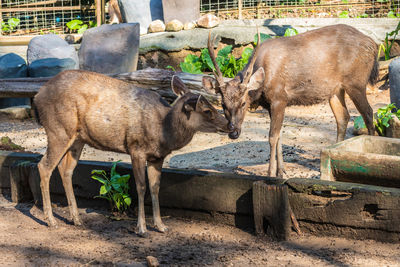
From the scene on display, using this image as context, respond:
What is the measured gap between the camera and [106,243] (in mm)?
4953

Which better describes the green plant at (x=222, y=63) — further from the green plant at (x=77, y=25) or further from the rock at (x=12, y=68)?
the green plant at (x=77, y=25)

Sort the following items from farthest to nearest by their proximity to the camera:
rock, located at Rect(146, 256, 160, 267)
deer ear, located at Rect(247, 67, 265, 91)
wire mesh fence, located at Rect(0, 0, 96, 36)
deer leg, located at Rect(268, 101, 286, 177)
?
1. wire mesh fence, located at Rect(0, 0, 96, 36)
2. deer leg, located at Rect(268, 101, 286, 177)
3. deer ear, located at Rect(247, 67, 265, 91)
4. rock, located at Rect(146, 256, 160, 267)

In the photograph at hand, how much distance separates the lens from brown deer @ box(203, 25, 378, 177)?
7.14 metres

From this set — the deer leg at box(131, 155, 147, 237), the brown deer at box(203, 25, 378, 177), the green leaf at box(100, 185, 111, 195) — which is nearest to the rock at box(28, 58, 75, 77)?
the brown deer at box(203, 25, 378, 177)

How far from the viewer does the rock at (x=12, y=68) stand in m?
12.1

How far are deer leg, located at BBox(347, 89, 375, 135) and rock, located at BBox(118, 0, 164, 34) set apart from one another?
10.3 m

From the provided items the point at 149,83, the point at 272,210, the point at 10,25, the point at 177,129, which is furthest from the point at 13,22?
the point at 272,210

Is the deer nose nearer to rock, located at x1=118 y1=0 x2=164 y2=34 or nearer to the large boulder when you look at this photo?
the large boulder

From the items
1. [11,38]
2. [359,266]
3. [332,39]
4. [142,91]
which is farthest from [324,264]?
[11,38]

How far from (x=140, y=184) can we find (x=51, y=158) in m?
0.93

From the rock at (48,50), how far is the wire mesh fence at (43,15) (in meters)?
6.01

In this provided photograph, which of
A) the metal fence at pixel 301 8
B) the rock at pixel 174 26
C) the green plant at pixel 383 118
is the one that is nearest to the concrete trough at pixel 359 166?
the green plant at pixel 383 118

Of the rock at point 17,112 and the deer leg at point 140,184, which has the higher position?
the deer leg at point 140,184

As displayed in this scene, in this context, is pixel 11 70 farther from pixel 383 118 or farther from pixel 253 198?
pixel 253 198
